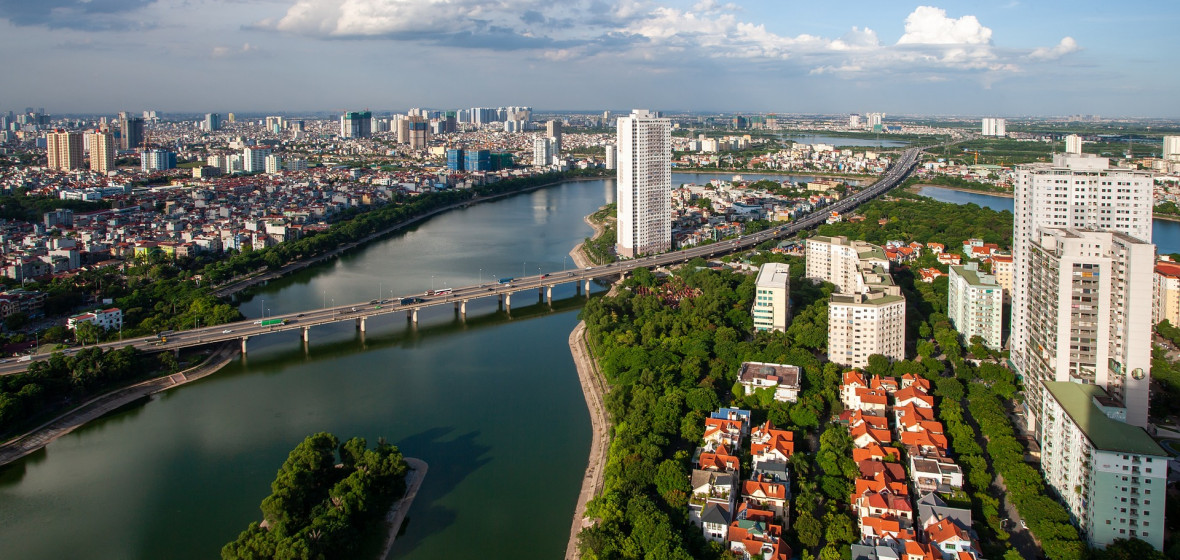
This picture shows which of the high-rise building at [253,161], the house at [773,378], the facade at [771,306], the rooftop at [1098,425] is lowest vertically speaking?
the house at [773,378]

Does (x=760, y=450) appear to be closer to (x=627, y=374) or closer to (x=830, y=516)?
(x=830, y=516)

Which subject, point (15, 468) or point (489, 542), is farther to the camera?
point (15, 468)

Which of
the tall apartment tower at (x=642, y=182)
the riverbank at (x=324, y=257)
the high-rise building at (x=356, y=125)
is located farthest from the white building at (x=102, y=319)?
the high-rise building at (x=356, y=125)

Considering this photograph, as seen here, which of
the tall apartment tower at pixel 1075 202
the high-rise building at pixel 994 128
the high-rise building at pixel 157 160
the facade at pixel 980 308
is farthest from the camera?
the high-rise building at pixel 994 128

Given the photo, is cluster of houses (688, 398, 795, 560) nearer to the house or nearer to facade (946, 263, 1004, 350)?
the house

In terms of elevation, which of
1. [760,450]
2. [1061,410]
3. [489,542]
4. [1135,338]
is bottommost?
[489,542]

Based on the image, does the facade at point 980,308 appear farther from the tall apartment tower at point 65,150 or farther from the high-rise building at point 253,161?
the tall apartment tower at point 65,150

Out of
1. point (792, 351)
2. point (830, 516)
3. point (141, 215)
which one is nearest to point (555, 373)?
point (792, 351)

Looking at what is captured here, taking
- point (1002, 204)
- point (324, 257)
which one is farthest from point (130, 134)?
point (1002, 204)
